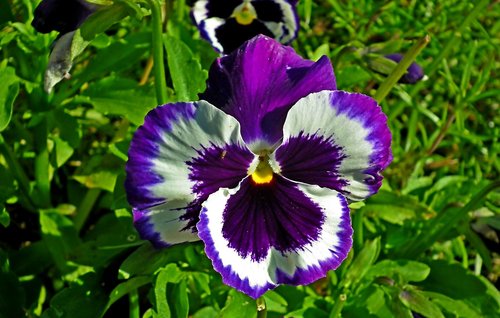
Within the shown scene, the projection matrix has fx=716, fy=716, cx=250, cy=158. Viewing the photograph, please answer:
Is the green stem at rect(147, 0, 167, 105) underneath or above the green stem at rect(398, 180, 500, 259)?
above

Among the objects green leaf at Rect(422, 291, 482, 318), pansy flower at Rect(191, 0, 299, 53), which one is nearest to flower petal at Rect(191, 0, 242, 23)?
pansy flower at Rect(191, 0, 299, 53)

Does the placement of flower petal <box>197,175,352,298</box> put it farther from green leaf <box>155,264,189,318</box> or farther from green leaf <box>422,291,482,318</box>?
green leaf <box>422,291,482,318</box>

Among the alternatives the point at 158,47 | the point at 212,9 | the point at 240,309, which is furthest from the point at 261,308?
the point at 212,9

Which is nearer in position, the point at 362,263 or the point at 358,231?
the point at 362,263

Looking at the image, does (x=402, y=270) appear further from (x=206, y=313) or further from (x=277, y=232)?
(x=277, y=232)

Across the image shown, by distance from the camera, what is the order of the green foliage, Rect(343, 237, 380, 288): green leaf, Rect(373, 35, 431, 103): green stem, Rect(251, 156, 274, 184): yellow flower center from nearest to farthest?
1. Rect(251, 156, 274, 184): yellow flower center
2. Rect(373, 35, 431, 103): green stem
3. the green foliage
4. Rect(343, 237, 380, 288): green leaf
